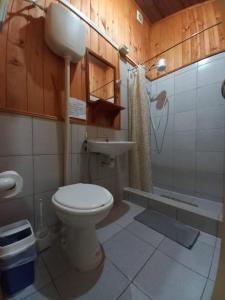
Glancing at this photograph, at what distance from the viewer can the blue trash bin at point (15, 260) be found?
697 mm

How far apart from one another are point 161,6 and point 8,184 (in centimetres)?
274

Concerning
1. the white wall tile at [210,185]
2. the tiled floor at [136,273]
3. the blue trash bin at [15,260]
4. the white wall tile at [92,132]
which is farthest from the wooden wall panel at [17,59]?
the white wall tile at [210,185]

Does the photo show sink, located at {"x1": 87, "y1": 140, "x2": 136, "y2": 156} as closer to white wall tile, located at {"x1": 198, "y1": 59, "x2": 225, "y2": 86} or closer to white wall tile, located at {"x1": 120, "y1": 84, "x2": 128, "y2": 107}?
white wall tile, located at {"x1": 120, "y1": 84, "x2": 128, "y2": 107}

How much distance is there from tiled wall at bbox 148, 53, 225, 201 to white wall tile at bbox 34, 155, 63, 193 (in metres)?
1.50

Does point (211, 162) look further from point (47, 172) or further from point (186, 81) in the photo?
point (47, 172)

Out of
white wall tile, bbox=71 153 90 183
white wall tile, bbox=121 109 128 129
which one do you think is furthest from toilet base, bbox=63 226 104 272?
white wall tile, bbox=121 109 128 129

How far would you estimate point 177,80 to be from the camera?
196 cm

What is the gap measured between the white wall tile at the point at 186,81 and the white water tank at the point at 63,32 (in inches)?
53.9

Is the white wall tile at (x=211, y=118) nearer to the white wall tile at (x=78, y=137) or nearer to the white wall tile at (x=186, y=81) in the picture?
the white wall tile at (x=186, y=81)

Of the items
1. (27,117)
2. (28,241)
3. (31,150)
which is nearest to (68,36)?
(27,117)

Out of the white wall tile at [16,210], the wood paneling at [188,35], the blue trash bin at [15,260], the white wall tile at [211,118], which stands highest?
the wood paneling at [188,35]

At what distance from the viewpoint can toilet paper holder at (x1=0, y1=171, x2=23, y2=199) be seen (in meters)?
0.73

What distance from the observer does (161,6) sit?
198 centimetres

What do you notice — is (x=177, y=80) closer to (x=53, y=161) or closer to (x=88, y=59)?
(x=88, y=59)
